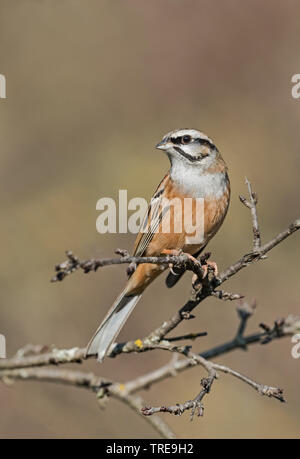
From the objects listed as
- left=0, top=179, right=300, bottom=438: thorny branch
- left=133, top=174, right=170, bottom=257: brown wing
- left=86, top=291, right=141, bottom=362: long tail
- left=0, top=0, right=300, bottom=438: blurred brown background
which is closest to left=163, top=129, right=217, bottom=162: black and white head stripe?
left=133, top=174, right=170, bottom=257: brown wing

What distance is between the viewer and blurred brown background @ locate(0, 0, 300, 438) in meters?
5.60

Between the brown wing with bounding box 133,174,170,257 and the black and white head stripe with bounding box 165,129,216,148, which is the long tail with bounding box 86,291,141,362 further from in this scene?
the black and white head stripe with bounding box 165,129,216,148

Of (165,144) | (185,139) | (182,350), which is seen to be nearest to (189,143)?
(185,139)

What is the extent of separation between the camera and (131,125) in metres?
7.54

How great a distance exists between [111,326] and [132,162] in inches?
132

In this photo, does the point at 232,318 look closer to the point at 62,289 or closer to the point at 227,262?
the point at 227,262

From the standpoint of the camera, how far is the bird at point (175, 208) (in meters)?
4.39

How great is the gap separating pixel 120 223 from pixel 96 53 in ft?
12.4

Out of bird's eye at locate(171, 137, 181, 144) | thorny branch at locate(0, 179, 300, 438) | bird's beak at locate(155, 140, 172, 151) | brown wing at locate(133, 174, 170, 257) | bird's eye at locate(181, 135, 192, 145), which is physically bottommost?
thorny branch at locate(0, 179, 300, 438)

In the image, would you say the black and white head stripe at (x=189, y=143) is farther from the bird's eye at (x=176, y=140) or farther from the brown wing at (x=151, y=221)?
the brown wing at (x=151, y=221)

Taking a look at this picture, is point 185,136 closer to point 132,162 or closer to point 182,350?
point 182,350

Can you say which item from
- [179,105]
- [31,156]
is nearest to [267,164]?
[179,105]

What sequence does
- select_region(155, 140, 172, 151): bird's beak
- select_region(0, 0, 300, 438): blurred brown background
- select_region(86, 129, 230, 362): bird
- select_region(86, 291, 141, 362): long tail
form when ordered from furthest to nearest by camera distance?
select_region(0, 0, 300, 438): blurred brown background
select_region(155, 140, 172, 151): bird's beak
select_region(86, 129, 230, 362): bird
select_region(86, 291, 141, 362): long tail

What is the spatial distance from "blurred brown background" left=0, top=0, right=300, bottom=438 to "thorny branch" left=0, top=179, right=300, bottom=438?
862 millimetres
